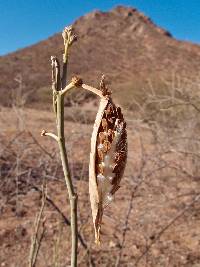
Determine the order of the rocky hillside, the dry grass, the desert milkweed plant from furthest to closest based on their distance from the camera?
the rocky hillside < the dry grass < the desert milkweed plant

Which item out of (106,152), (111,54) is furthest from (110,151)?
A: (111,54)

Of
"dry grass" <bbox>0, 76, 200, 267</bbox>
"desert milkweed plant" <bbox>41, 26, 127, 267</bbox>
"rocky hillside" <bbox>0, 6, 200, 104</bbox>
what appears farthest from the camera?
"rocky hillside" <bbox>0, 6, 200, 104</bbox>

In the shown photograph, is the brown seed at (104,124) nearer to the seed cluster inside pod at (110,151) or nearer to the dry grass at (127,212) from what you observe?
the seed cluster inside pod at (110,151)

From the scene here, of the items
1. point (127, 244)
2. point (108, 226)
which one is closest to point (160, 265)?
point (127, 244)

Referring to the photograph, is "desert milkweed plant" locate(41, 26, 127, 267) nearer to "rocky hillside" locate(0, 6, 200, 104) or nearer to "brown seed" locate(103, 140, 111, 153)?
"brown seed" locate(103, 140, 111, 153)

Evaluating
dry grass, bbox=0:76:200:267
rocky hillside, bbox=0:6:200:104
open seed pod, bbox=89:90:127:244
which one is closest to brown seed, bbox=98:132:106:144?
open seed pod, bbox=89:90:127:244

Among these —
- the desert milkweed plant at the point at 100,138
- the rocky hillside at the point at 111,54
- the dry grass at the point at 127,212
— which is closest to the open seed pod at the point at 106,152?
the desert milkweed plant at the point at 100,138

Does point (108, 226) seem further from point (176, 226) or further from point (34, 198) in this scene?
point (34, 198)

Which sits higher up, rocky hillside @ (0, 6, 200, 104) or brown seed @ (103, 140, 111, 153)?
rocky hillside @ (0, 6, 200, 104)
